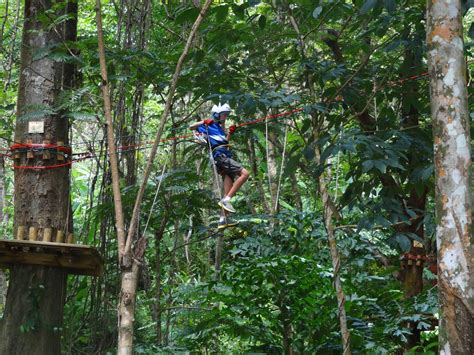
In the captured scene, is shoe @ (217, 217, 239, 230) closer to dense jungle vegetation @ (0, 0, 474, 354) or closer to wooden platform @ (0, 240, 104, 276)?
dense jungle vegetation @ (0, 0, 474, 354)

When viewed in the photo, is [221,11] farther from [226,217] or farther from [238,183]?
[226,217]

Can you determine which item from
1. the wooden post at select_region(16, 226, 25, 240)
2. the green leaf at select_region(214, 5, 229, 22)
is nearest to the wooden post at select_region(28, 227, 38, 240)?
the wooden post at select_region(16, 226, 25, 240)

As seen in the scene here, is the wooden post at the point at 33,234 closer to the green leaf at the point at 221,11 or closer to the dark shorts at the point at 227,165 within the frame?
the dark shorts at the point at 227,165

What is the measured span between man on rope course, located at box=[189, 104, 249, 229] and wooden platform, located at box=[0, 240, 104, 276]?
94 centimetres

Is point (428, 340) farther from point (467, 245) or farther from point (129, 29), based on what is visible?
point (129, 29)

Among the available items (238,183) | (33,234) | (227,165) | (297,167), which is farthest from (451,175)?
(33,234)

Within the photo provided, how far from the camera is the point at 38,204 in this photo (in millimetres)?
4594

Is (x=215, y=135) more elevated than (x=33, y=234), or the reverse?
(x=215, y=135)

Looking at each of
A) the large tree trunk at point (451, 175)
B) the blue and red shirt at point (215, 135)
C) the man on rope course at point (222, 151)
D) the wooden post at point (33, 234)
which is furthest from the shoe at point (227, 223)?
the large tree trunk at point (451, 175)

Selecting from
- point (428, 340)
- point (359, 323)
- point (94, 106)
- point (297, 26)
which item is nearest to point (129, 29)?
point (94, 106)

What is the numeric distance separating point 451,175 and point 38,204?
3.06m

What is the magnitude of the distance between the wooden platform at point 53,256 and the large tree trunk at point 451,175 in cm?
229

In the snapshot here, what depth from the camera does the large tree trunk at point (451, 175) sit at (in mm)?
2609

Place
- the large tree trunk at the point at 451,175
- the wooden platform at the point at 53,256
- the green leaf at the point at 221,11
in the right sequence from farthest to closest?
1. the wooden platform at the point at 53,256
2. the green leaf at the point at 221,11
3. the large tree trunk at the point at 451,175
